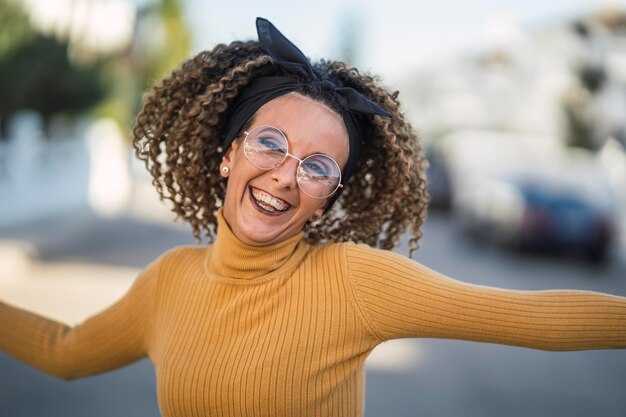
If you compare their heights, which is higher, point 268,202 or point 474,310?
point 268,202

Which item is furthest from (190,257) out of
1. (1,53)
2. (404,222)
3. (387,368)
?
(1,53)

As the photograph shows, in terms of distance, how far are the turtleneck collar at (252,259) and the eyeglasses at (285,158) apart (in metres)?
0.17

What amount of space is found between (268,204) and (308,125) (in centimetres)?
23

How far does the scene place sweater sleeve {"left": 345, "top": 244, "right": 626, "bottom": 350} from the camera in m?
1.83

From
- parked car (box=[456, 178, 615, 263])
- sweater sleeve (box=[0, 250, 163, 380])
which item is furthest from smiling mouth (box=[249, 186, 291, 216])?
parked car (box=[456, 178, 615, 263])

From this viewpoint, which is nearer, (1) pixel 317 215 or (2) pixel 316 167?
(2) pixel 316 167

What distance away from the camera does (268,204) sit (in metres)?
2.08

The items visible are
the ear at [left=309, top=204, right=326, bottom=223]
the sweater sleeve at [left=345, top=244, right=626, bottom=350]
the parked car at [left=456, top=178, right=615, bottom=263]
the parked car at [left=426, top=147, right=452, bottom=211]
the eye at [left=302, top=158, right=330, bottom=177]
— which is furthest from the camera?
the parked car at [left=426, top=147, right=452, bottom=211]

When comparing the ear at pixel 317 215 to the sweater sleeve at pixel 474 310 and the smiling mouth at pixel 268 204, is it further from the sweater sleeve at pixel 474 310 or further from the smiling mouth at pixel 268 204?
the sweater sleeve at pixel 474 310

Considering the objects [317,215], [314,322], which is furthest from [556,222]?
[314,322]

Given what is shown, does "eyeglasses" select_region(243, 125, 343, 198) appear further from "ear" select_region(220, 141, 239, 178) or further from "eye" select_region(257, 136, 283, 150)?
"ear" select_region(220, 141, 239, 178)

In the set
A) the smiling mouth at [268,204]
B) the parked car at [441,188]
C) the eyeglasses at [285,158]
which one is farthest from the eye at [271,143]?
the parked car at [441,188]

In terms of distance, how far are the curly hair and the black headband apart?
0.07m

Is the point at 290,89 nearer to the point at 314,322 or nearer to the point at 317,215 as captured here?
the point at 317,215
